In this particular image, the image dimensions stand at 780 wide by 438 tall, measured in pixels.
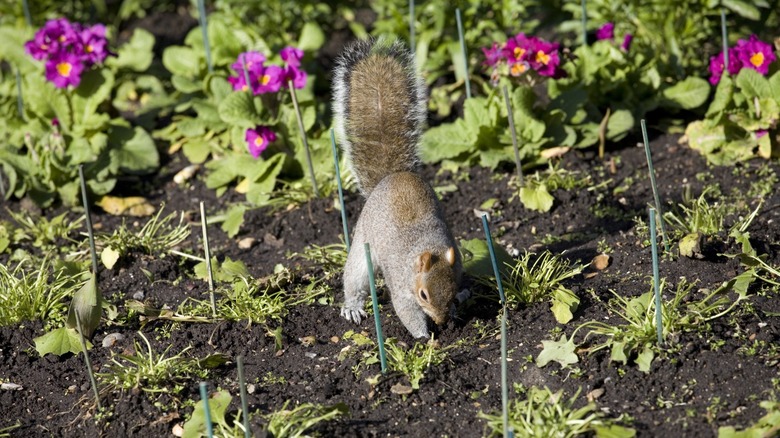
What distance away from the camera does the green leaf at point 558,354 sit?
→ 332 cm

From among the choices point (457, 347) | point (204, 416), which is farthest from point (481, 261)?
point (204, 416)

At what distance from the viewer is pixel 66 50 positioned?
5.45 m

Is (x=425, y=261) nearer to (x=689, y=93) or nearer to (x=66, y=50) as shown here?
(x=689, y=93)

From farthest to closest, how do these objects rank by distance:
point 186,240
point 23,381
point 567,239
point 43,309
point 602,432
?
1. point 186,240
2. point 567,239
3. point 43,309
4. point 23,381
5. point 602,432

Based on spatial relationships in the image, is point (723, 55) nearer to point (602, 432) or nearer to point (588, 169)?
point (588, 169)

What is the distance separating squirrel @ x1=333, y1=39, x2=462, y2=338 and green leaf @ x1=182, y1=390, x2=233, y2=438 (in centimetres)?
74

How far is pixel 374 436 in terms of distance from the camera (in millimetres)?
3137

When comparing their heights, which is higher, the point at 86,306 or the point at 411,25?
the point at 411,25

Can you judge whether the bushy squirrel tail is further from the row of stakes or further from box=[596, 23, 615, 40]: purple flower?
box=[596, 23, 615, 40]: purple flower

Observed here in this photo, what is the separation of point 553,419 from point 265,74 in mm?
2642

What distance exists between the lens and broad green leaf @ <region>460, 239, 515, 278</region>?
3.83 meters

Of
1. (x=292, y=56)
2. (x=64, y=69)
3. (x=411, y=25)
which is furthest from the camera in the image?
(x=411, y=25)

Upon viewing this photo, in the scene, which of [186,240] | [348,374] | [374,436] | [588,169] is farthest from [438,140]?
[374,436]

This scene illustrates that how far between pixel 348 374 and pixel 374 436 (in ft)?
1.20
